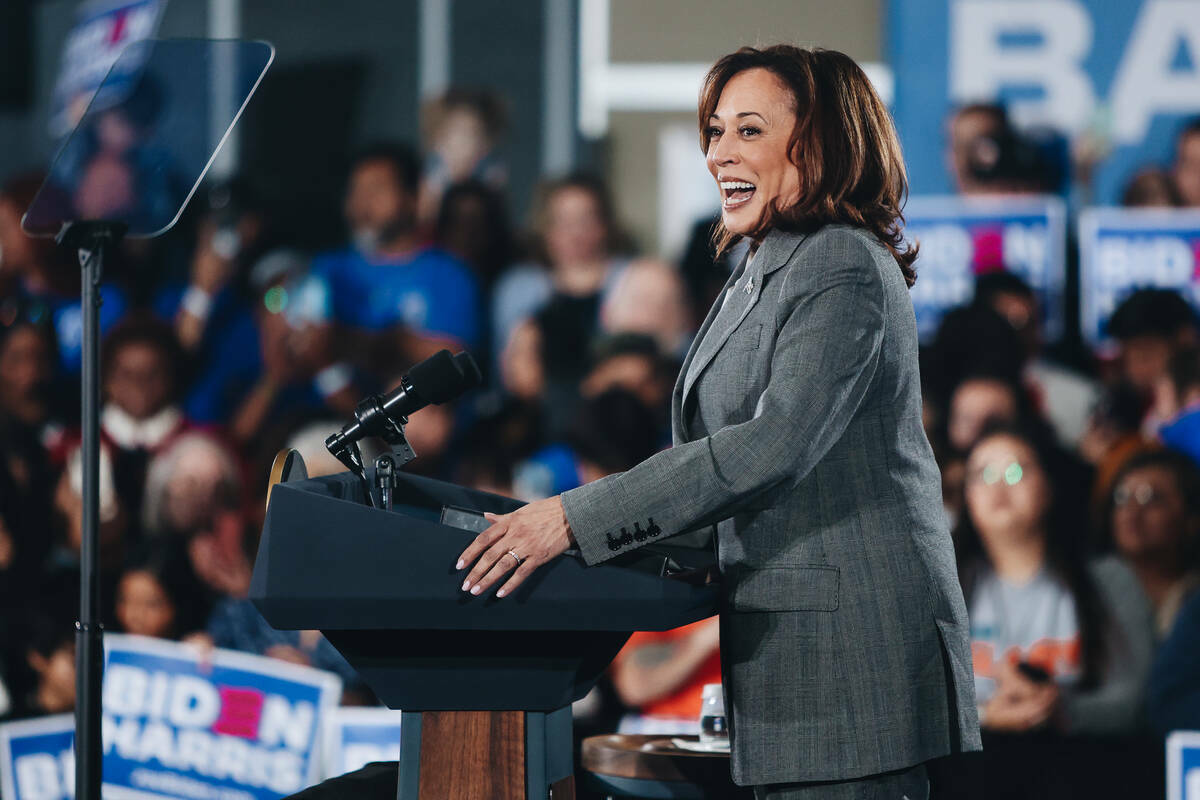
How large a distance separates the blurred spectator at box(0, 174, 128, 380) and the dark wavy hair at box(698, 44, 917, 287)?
3.21m

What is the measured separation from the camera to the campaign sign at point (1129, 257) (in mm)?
3502

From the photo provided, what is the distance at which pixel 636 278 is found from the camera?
3697 mm

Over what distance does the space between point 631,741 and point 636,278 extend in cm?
203

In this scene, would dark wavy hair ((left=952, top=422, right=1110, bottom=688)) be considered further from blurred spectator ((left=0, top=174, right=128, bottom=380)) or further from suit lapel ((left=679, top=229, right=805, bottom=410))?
blurred spectator ((left=0, top=174, right=128, bottom=380))

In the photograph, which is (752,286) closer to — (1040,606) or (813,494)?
(813,494)

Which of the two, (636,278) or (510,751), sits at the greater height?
(636,278)

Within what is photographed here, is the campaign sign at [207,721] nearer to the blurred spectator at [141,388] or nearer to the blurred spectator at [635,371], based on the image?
the blurred spectator at [141,388]

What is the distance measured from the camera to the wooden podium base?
117cm

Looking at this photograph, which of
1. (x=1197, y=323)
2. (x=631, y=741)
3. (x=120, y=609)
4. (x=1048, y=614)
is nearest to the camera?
(x=631, y=741)

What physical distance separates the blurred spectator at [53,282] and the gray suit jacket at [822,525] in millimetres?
3251

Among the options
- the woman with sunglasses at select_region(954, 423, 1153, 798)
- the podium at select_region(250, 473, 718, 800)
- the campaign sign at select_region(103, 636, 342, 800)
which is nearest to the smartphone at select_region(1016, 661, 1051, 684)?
the woman with sunglasses at select_region(954, 423, 1153, 798)

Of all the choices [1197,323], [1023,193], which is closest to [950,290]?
[1023,193]

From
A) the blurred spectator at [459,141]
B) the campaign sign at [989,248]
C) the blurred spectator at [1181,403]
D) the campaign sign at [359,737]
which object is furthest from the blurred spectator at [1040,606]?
the blurred spectator at [459,141]

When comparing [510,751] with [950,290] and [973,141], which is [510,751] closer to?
[950,290]
